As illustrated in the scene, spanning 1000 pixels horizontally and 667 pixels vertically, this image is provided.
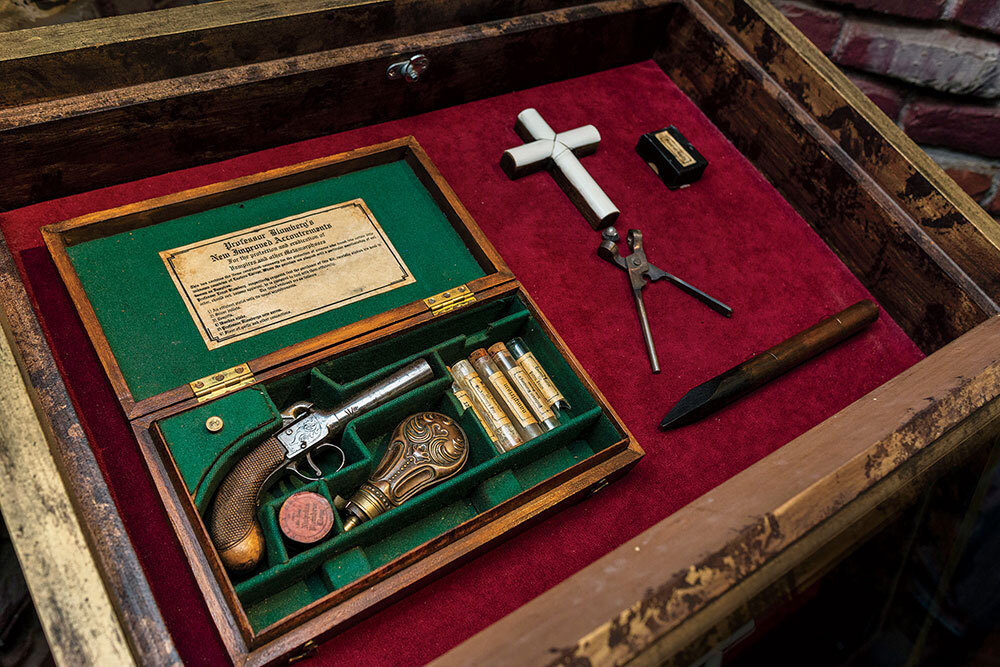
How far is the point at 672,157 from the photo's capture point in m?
2.25

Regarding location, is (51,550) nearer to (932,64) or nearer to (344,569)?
(344,569)

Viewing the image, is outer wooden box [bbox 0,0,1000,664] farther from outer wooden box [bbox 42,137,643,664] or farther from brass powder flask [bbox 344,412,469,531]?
brass powder flask [bbox 344,412,469,531]

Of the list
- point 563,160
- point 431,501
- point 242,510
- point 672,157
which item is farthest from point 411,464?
point 672,157

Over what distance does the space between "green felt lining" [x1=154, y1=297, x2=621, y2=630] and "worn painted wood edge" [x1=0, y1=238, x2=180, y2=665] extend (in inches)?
5.9

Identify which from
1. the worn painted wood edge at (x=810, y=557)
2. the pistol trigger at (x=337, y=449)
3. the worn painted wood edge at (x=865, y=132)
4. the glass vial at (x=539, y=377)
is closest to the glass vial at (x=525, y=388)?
the glass vial at (x=539, y=377)

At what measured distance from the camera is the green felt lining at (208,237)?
1590mm

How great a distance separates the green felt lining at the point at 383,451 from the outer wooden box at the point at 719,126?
0.23 m

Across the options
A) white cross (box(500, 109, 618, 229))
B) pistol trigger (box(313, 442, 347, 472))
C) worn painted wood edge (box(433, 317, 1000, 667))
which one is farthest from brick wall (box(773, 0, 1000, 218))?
pistol trigger (box(313, 442, 347, 472))

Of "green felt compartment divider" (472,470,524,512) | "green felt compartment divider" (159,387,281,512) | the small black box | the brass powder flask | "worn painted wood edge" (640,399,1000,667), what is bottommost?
"worn painted wood edge" (640,399,1000,667)

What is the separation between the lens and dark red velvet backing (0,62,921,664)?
4.84 feet

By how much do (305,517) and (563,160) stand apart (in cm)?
121

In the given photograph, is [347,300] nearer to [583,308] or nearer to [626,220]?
[583,308]

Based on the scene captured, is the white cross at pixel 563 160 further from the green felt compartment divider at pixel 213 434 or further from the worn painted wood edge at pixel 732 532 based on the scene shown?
the green felt compartment divider at pixel 213 434

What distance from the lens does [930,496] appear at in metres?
1.26
